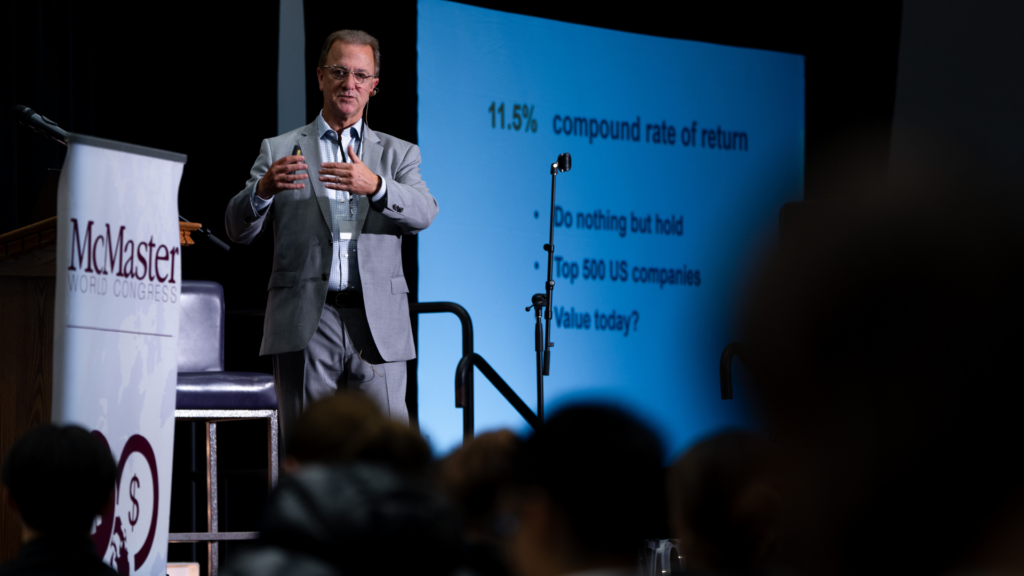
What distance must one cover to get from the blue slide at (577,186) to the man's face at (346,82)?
1.53 meters

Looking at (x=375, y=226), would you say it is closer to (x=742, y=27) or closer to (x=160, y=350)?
(x=160, y=350)

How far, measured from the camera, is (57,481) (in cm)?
131

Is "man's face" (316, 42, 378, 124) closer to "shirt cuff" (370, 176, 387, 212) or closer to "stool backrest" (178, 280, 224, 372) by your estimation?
"shirt cuff" (370, 176, 387, 212)

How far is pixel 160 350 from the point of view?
202 centimetres

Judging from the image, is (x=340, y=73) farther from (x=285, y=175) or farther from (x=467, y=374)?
(x=467, y=374)

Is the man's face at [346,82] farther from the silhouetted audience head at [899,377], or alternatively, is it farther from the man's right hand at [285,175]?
the silhouetted audience head at [899,377]

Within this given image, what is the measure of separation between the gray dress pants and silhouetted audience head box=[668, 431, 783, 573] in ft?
6.00

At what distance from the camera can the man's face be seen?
9.31 ft

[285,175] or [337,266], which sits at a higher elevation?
[285,175]

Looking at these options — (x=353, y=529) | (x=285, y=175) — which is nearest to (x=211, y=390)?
(x=285, y=175)

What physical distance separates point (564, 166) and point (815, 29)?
2.40 meters

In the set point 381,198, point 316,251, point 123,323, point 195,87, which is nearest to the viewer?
point 123,323

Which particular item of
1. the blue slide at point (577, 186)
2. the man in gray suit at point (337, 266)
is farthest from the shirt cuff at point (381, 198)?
the blue slide at point (577, 186)

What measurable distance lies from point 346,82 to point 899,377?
2.70 m
